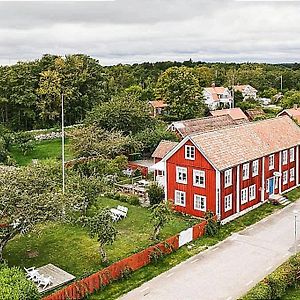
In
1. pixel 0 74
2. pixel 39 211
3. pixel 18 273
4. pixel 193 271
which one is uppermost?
pixel 0 74

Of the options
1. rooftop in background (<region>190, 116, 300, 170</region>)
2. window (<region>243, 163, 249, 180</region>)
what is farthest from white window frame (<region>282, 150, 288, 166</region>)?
window (<region>243, 163, 249, 180</region>)

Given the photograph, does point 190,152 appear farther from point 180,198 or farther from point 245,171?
point 245,171

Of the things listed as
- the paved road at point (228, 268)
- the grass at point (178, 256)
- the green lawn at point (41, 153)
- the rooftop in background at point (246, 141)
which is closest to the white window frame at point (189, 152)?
the rooftop in background at point (246, 141)

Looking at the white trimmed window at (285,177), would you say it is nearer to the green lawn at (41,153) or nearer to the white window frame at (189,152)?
the white window frame at (189,152)

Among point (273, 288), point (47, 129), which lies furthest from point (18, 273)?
point (47, 129)

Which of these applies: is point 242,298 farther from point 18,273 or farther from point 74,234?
point 74,234

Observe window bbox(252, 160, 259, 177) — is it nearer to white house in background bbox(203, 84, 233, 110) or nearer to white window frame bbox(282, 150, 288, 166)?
white window frame bbox(282, 150, 288, 166)
